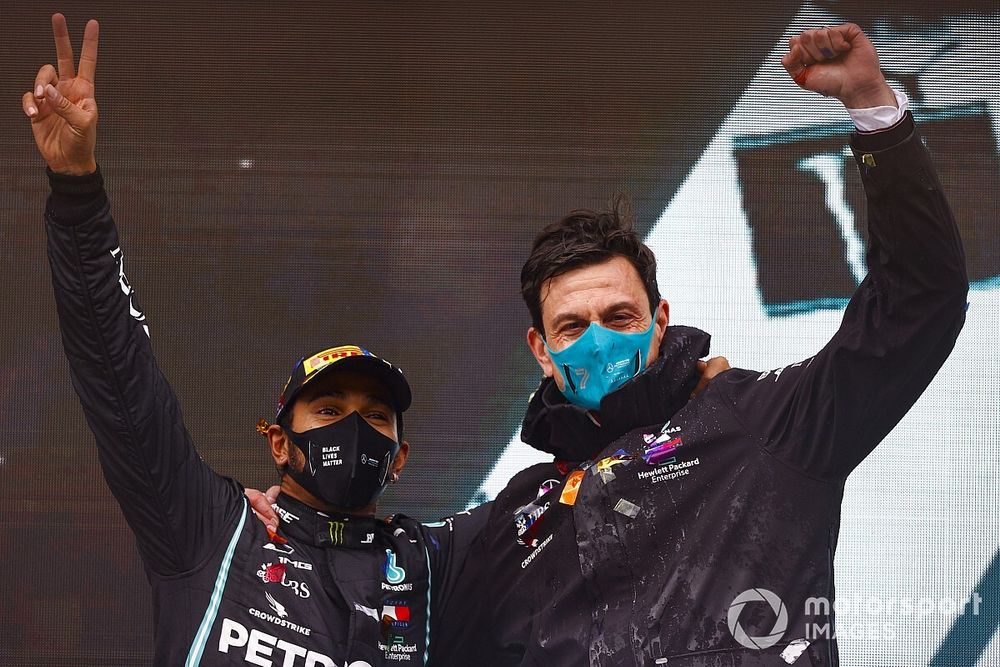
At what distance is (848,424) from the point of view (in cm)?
185

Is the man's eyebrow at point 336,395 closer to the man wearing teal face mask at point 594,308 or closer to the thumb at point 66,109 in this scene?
the man wearing teal face mask at point 594,308

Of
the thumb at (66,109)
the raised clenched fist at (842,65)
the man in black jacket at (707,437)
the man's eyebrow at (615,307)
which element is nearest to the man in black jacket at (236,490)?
the thumb at (66,109)

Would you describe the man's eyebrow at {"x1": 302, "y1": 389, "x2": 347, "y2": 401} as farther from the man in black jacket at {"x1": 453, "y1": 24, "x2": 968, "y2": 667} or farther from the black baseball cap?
the man in black jacket at {"x1": 453, "y1": 24, "x2": 968, "y2": 667}

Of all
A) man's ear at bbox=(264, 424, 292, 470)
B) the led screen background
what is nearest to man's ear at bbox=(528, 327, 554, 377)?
man's ear at bbox=(264, 424, 292, 470)

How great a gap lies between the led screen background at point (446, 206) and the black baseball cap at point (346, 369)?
0.59 meters

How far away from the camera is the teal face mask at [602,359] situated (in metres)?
2.09

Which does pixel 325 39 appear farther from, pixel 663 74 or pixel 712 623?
pixel 712 623

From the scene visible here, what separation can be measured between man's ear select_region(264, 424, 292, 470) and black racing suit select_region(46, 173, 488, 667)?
97mm

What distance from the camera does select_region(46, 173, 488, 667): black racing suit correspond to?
6.54 feet

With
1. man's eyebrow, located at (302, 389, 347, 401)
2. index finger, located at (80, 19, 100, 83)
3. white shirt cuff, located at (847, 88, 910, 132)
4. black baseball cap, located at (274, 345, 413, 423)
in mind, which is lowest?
man's eyebrow, located at (302, 389, 347, 401)

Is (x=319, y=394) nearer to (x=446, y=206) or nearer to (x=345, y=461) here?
(x=345, y=461)

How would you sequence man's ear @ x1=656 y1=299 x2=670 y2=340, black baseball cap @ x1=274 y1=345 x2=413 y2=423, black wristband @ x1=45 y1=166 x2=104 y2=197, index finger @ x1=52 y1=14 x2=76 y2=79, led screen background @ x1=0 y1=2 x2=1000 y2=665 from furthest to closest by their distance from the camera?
led screen background @ x1=0 y1=2 x2=1000 y2=665 < black baseball cap @ x1=274 y1=345 x2=413 y2=423 < man's ear @ x1=656 y1=299 x2=670 y2=340 < black wristband @ x1=45 y1=166 x2=104 y2=197 < index finger @ x1=52 y1=14 x2=76 y2=79

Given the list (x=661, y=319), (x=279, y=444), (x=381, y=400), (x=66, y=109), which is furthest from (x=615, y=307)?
(x=66, y=109)

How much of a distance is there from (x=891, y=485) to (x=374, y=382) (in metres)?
1.39
